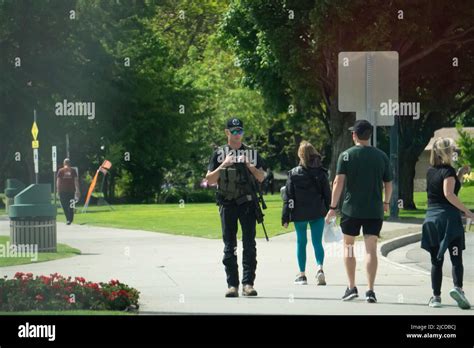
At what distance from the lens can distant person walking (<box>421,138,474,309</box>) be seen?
1238 cm

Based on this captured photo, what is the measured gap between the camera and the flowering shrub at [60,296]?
11.9 m

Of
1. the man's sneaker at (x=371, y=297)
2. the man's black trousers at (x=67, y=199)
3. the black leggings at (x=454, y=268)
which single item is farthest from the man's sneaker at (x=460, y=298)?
the man's black trousers at (x=67, y=199)

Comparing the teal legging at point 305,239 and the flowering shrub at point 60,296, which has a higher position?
the teal legging at point 305,239

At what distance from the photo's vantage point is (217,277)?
1597 centimetres

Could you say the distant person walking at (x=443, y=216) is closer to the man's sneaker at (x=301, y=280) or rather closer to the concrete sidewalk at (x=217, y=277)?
the concrete sidewalk at (x=217, y=277)

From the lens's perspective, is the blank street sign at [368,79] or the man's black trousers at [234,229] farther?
the blank street sign at [368,79]

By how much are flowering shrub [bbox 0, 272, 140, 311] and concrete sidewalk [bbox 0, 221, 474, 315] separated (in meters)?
0.37

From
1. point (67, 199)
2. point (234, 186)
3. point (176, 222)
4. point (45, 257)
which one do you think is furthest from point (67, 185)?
point (234, 186)

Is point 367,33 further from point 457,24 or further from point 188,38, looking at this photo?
point 188,38

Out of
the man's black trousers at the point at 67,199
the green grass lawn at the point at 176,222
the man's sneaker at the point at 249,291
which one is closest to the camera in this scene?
the man's sneaker at the point at 249,291

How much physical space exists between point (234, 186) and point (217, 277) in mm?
2987

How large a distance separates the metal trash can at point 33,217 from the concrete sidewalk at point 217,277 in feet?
2.98

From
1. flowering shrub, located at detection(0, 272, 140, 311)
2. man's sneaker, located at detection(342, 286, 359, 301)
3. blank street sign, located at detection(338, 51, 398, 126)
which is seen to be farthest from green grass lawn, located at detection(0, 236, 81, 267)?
man's sneaker, located at detection(342, 286, 359, 301)

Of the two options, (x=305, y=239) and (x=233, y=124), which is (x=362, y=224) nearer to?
(x=233, y=124)
